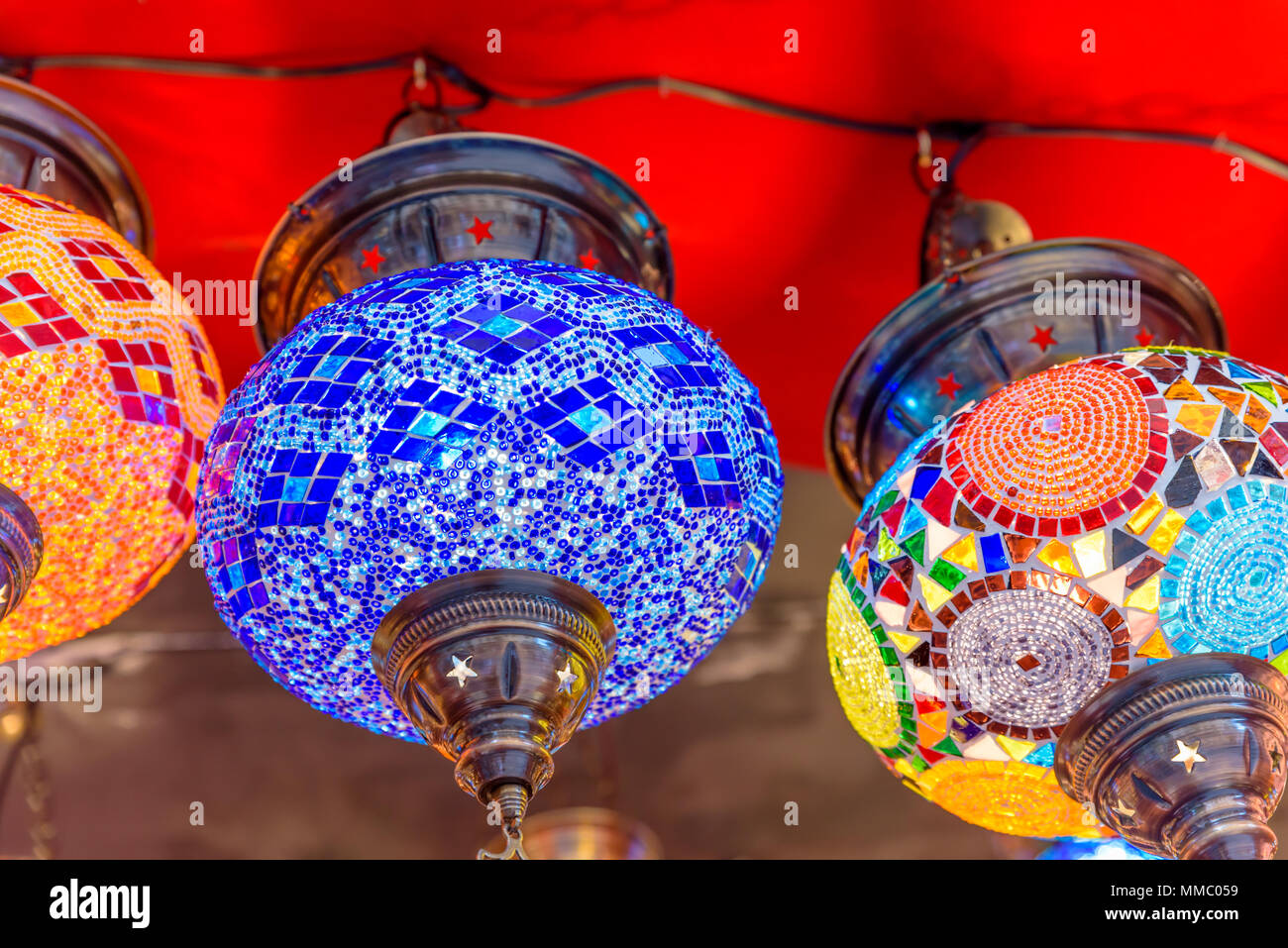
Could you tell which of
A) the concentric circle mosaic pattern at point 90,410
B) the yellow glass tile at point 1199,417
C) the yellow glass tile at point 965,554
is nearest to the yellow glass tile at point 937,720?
the yellow glass tile at point 965,554

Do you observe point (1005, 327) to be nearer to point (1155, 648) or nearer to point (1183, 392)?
point (1183, 392)

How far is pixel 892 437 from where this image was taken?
45.4 inches

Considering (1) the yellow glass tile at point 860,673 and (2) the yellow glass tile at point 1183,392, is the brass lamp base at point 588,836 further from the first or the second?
(2) the yellow glass tile at point 1183,392

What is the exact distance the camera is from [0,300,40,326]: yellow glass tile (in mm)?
872

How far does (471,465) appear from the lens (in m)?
0.77

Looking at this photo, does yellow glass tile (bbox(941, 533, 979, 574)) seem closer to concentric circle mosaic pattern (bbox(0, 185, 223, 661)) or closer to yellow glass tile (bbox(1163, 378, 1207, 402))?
yellow glass tile (bbox(1163, 378, 1207, 402))

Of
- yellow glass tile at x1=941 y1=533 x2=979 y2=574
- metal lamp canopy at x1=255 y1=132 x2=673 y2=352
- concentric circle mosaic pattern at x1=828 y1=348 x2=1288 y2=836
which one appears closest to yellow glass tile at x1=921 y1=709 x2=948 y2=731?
concentric circle mosaic pattern at x1=828 y1=348 x2=1288 y2=836

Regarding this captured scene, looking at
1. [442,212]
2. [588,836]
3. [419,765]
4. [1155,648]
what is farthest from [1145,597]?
[419,765]

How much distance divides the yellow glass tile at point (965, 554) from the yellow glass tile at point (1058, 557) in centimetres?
4

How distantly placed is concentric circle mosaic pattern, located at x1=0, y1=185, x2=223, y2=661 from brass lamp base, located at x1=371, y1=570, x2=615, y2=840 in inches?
9.6

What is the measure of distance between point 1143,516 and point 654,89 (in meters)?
0.72
